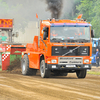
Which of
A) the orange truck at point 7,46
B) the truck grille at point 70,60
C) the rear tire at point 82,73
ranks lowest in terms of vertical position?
the rear tire at point 82,73

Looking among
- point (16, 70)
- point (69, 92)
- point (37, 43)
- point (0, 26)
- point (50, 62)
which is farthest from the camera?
point (0, 26)

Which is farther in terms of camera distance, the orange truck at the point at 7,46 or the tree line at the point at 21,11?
the tree line at the point at 21,11

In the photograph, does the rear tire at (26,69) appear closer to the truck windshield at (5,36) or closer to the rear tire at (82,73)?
the rear tire at (82,73)

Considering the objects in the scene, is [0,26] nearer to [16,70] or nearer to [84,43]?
[16,70]

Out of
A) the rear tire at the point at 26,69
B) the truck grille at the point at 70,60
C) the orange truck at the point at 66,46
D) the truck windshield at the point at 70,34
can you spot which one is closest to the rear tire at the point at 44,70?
the orange truck at the point at 66,46

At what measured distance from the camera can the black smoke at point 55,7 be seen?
22344mm

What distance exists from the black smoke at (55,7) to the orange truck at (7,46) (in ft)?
10.1

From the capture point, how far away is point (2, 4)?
74125mm

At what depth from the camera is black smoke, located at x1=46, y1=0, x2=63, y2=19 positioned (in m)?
22.3

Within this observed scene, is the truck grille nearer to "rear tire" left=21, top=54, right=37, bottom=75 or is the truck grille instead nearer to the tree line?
"rear tire" left=21, top=54, right=37, bottom=75

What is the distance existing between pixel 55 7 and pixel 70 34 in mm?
8212

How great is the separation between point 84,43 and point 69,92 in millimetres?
5624

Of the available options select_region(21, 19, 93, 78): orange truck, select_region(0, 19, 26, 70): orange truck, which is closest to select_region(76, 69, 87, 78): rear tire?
select_region(21, 19, 93, 78): orange truck

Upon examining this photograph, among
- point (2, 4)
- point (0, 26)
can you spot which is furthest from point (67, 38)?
point (2, 4)
